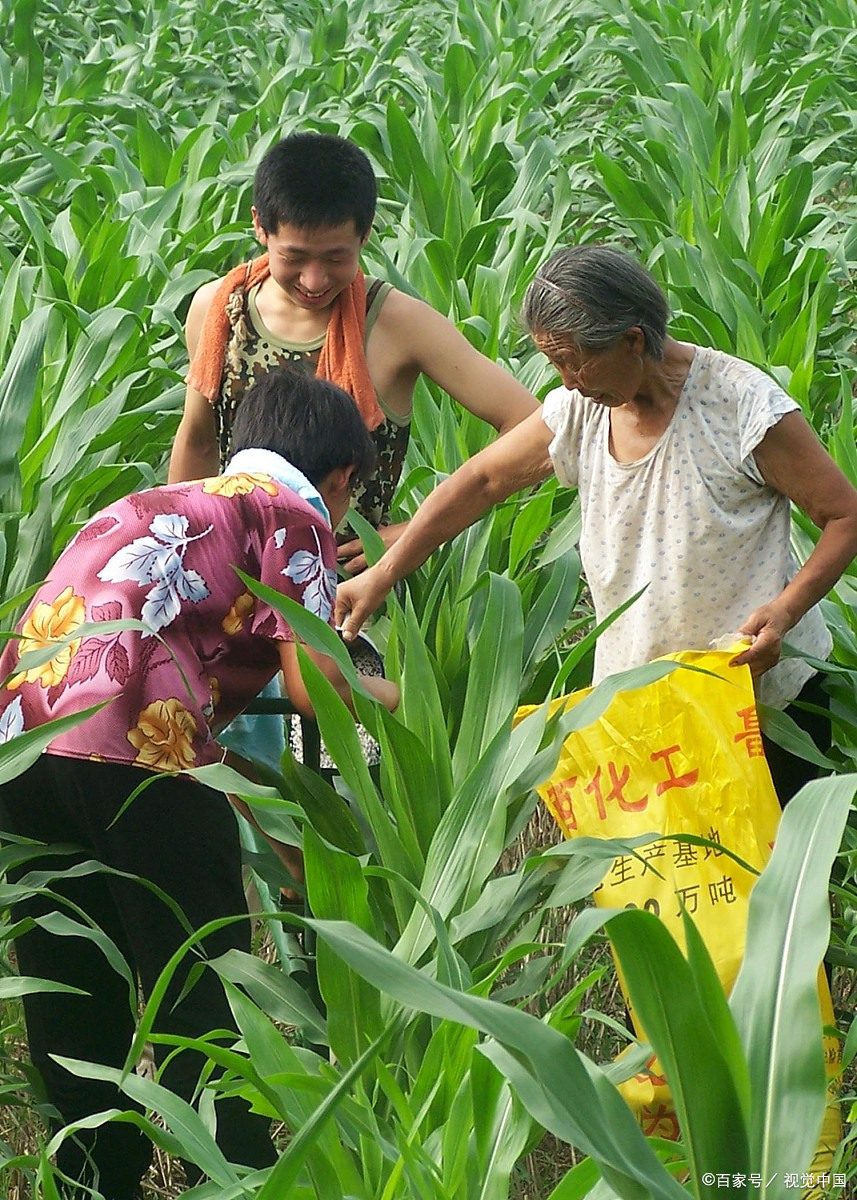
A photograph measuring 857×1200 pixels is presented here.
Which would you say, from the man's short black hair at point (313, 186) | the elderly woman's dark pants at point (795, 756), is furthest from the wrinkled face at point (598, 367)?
the elderly woman's dark pants at point (795, 756)

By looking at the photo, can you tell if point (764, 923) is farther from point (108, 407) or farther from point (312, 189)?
point (108, 407)

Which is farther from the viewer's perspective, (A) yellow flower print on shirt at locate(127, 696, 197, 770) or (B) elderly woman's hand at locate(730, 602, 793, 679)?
(B) elderly woman's hand at locate(730, 602, 793, 679)

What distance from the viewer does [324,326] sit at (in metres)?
2.15

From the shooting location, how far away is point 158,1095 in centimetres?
133

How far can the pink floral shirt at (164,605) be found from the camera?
159cm

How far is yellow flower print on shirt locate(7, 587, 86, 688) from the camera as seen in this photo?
160 cm

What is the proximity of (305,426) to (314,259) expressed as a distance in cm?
41

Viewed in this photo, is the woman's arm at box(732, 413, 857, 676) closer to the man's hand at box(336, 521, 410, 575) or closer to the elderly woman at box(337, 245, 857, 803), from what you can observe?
the elderly woman at box(337, 245, 857, 803)

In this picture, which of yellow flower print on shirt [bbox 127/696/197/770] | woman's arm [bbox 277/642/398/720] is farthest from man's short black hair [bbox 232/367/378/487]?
yellow flower print on shirt [bbox 127/696/197/770]

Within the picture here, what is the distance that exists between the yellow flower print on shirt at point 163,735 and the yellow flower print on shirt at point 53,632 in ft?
0.29

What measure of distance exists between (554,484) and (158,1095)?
4.15 feet

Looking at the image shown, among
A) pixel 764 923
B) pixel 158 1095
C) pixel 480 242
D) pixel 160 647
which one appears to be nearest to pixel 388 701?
pixel 160 647

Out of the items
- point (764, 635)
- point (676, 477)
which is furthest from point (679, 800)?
point (676, 477)

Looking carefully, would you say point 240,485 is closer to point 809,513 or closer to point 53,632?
point 53,632
